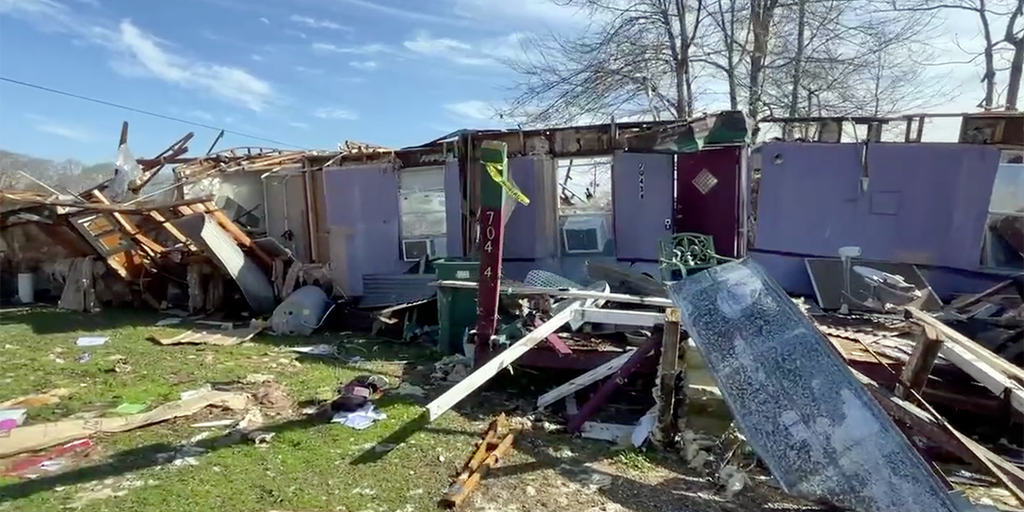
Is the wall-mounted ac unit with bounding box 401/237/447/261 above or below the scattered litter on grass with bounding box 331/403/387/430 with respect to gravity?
above

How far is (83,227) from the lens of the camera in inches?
428

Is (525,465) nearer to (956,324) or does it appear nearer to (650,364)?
(650,364)

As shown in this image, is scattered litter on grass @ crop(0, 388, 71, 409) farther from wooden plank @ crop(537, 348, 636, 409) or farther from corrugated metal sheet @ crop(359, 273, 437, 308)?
corrugated metal sheet @ crop(359, 273, 437, 308)

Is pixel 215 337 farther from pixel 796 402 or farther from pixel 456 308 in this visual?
pixel 796 402

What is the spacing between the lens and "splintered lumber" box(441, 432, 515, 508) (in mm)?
4334

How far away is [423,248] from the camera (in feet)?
39.6

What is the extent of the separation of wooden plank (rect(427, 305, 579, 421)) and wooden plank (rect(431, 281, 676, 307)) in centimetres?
34

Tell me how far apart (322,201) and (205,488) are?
29.3 ft

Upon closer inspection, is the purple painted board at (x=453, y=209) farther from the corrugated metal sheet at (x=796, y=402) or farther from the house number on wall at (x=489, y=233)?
the corrugated metal sheet at (x=796, y=402)

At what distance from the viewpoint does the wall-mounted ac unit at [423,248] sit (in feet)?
39.4

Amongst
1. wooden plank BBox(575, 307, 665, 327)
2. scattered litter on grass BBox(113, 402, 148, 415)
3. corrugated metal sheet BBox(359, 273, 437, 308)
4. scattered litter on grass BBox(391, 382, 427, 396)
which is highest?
wooden plank BBox(575, 307, 665, 327)

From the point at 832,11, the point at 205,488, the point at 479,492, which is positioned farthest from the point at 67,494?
the point at 832,11

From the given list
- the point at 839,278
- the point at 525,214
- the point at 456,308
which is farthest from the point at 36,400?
the point at 839,278

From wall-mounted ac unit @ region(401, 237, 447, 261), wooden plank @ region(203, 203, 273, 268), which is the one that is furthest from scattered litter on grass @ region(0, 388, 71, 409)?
wall-mounted ac unit @ region(401, 237, 447, 261)
